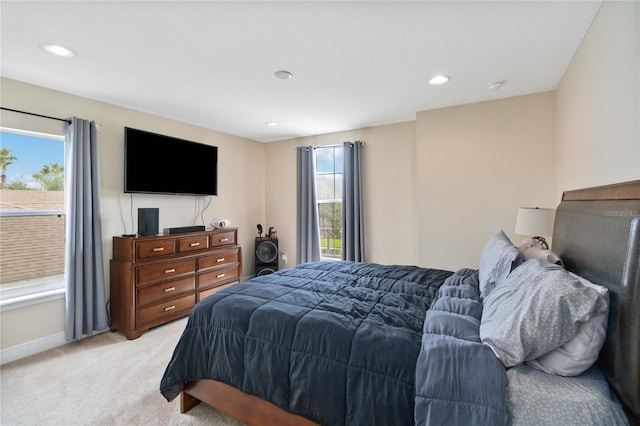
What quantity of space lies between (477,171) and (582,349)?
260cm

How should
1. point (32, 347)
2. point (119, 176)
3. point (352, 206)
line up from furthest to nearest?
point (352, 206), point (119, 176), point (32, 347)

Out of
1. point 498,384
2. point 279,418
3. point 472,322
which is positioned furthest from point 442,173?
point 279,418

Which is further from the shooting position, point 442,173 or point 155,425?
point 442,173

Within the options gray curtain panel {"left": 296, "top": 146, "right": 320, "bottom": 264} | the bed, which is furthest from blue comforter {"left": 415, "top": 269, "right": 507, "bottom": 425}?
gray curtain panel {"left": 296, "top": 146, "right": 320, "bottom": 264}

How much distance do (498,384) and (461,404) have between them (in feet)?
0.48

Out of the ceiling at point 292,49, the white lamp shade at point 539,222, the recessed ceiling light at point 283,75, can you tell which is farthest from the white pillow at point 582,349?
the recessed ceiling light at point 283,75

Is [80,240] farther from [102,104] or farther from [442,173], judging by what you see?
[442,173]

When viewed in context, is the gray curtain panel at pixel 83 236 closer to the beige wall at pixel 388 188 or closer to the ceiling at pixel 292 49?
the ceiling at pixel 292 49

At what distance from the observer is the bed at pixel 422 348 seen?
0.95m

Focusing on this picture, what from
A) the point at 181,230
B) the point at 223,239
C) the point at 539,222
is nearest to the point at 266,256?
the point at 223,239

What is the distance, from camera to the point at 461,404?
1.01 metres

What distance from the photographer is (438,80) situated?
2.64m

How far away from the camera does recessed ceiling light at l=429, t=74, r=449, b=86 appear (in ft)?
8.40

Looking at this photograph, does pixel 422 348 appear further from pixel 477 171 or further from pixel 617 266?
pixel 477 171
